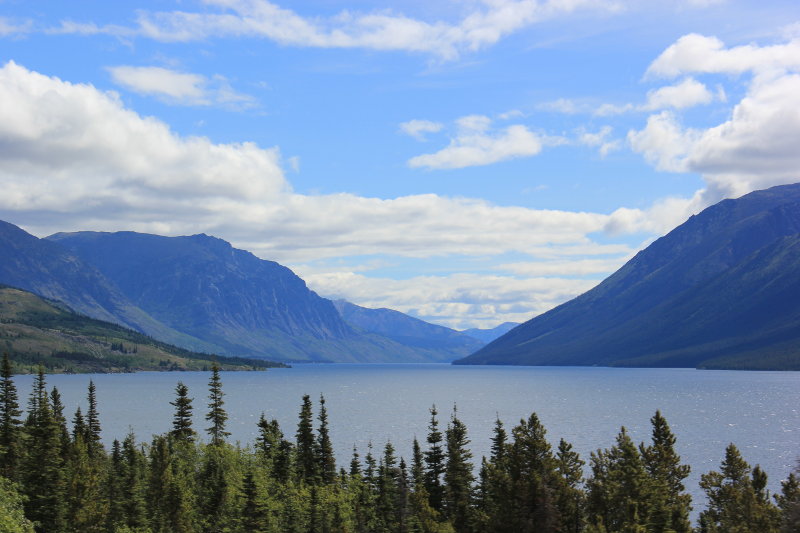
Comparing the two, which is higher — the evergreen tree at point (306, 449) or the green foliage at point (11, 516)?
the green foliage at point (11, 516)

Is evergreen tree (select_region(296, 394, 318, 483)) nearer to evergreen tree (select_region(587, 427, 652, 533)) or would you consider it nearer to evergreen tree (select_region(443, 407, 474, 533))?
evergreen tree (select_region(443, 407, 474, 533))

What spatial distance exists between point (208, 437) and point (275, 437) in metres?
74.5

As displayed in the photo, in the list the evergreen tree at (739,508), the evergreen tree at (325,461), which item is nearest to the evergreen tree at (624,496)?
the evergreen tree at (739,508)

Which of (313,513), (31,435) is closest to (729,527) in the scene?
(313,513)

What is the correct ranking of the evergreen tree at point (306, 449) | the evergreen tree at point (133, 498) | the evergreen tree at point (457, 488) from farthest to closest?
1. the evergreen tree at point (306, 449)
2. the evergreen tree at point (133, 498)
3. the evergreen tree at point (457, 488)

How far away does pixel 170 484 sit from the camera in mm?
91688

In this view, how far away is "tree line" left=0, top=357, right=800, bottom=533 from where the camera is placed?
73500 millimetres

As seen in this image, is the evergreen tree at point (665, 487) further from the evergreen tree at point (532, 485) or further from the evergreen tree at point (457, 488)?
the evergreen tree at point (457, 488)

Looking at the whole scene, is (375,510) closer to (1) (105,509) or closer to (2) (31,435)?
(1) (105,509)

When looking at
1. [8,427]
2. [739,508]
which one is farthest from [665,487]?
[8,427]

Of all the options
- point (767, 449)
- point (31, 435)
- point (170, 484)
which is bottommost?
point (767, 449)

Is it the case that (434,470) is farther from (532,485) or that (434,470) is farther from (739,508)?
(739,508)

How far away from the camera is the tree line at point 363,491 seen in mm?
73500

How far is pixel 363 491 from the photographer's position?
337 feet
